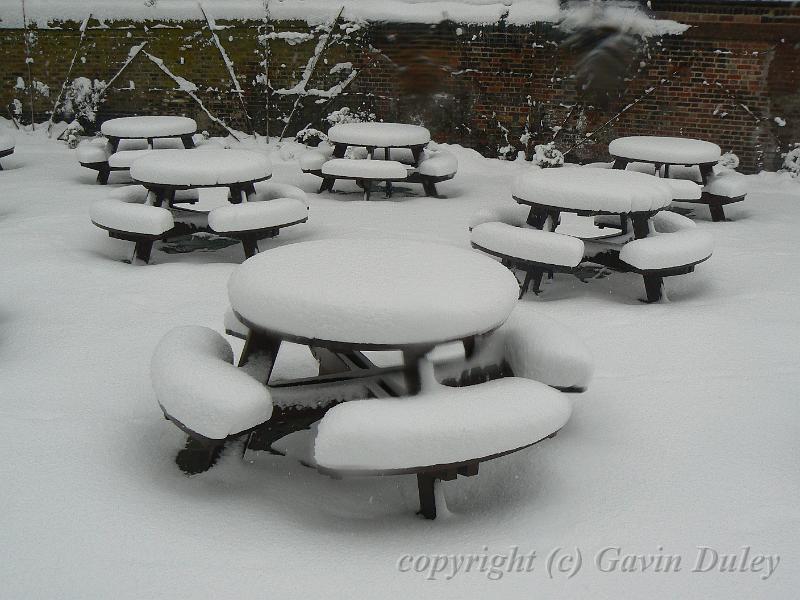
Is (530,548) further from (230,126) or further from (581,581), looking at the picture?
(230,126)

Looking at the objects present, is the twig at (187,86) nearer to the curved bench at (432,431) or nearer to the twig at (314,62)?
the twig at (314,62)

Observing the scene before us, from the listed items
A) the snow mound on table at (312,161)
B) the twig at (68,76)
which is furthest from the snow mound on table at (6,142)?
the snow mound on table at (312,161)

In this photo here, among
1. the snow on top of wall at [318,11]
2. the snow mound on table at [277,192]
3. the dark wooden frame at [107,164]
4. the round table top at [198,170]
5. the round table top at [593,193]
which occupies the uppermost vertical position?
the snow on top of wall at [318,11]

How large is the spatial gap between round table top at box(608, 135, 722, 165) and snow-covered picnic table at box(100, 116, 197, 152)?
3.96 meters

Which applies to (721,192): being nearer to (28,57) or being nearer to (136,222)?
(136,222)

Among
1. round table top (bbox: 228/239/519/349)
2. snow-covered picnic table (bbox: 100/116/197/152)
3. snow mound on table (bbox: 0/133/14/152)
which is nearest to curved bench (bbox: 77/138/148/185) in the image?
snow-covered picnic table (bbox: 100/116/197/152)

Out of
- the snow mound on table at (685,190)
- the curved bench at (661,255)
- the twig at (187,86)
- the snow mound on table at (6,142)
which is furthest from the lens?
the twig at (187,86)

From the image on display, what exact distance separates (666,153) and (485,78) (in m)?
3.19

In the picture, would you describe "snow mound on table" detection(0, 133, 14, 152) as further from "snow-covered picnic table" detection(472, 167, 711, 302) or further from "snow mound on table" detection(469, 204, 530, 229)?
"snow-covered picnic table" detection(472, 167, 711, 302)

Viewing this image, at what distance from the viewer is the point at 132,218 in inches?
185

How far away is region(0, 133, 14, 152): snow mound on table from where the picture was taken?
751 centimetres

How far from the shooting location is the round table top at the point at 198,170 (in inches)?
187

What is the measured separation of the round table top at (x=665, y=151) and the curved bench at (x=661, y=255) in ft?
6.37

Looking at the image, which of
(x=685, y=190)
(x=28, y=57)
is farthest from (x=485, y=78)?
(x=28, y=57)
